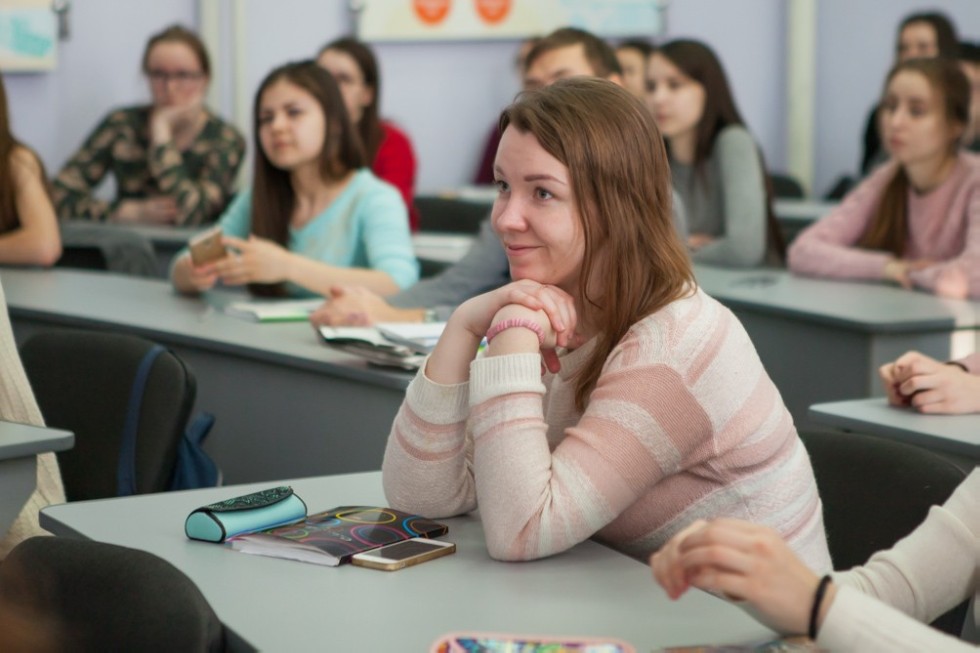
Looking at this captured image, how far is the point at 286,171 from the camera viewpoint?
3.70m

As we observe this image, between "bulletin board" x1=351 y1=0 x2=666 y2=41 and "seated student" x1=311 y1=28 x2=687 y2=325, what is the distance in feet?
10.4

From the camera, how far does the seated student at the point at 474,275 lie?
2912mm

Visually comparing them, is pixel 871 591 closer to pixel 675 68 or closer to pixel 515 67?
pixel 675 68

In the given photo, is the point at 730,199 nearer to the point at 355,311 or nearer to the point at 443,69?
the point at 355,311

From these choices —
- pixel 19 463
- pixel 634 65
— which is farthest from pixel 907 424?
pixel 634 65

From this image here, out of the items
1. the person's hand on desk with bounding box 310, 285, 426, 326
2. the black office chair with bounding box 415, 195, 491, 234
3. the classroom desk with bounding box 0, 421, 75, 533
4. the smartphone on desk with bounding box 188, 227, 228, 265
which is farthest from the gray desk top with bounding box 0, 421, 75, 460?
the black office chair with bounding box 415, 195, 491, 234

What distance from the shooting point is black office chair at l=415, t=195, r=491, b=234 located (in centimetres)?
524

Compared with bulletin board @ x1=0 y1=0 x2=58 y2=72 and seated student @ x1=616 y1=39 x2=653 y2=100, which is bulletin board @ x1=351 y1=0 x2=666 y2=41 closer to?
seated student @ x1=616 y1=39 x2=653 y2=100

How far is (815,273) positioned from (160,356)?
223 centimetres

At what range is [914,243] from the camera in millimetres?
3920

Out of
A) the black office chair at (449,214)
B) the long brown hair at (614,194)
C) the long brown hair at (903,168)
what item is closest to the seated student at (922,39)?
the black office chair at (449,214)

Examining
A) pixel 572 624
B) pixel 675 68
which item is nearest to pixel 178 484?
pixel 572 624

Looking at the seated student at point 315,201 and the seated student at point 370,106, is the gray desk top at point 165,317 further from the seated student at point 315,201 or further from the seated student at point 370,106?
the seated student at point 370,106

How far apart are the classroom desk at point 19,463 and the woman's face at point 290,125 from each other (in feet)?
5.68
